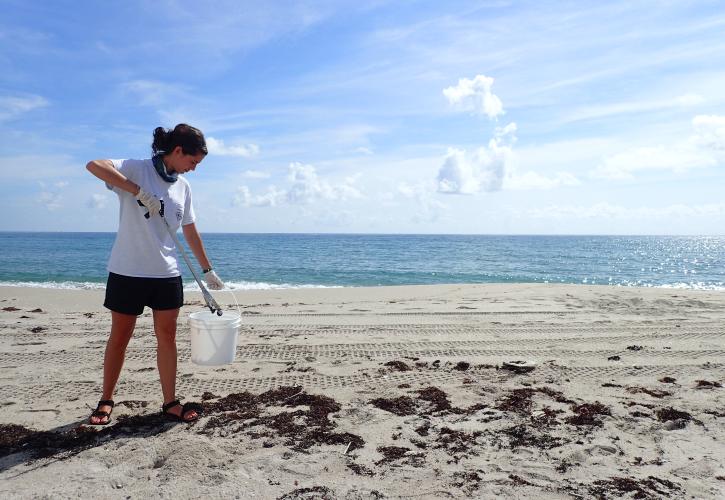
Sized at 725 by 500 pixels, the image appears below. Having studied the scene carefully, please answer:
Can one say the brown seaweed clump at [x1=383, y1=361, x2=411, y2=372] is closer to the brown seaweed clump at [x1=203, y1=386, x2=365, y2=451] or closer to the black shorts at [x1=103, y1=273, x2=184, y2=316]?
the brown seaweed clump at [x1=203, y1=386, x2=365, y2=451]

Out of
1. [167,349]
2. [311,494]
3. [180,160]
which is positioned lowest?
[311,494]

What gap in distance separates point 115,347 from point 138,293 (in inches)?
17.9

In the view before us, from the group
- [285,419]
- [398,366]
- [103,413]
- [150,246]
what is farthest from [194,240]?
[398,366]

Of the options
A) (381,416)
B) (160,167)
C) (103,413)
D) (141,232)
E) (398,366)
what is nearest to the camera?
(141,232)

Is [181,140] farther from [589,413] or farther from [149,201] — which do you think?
[589,413]

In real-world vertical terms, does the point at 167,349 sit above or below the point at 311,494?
above

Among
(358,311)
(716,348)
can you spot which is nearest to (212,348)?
(358,311)

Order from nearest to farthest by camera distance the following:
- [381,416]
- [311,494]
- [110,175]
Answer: [311,494] < [110,175] < [381,416]

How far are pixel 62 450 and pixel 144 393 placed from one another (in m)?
0.99

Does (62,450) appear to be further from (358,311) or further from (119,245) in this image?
(358,311)

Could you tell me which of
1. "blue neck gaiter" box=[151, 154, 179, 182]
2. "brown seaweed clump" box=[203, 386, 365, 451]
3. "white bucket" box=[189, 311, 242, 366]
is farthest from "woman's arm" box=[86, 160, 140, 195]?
"brown seaweed clump" box=[203, 386, 365, 451]

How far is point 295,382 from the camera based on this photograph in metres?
4.23

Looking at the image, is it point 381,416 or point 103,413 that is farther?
point 381,416

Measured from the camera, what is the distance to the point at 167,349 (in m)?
3.33
